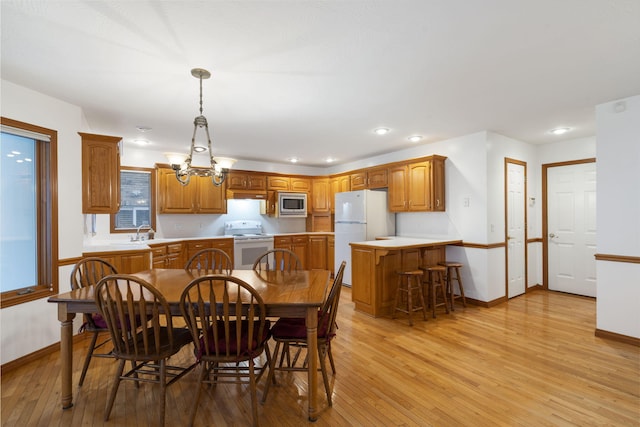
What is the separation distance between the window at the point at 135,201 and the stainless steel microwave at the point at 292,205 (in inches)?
89.9

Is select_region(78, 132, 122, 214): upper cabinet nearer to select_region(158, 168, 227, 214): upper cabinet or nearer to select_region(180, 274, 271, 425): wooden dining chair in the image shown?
select_region(158, 168, 227, 214): upper cabinet

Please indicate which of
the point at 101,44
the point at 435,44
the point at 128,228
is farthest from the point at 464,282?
the point at 128,228

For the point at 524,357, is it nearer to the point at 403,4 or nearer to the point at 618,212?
the point at 618,212

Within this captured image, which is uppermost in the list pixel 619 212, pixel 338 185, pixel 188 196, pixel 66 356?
pixel 338 185

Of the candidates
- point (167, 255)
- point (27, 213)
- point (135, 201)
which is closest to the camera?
point (27, 213)

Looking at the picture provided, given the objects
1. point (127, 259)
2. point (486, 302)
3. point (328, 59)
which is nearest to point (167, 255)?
point (127, 259)

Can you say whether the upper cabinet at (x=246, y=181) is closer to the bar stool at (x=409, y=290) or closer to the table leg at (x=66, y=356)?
the bar stool at (x=409, y=290)

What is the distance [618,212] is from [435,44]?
272cm

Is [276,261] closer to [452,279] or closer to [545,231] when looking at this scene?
[452,279]

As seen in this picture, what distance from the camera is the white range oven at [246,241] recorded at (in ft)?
17.9

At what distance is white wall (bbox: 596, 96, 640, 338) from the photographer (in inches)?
115

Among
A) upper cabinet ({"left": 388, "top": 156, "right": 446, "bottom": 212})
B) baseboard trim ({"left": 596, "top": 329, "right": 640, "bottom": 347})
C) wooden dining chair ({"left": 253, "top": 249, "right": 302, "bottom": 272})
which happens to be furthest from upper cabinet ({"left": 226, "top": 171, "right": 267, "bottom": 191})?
baseboard trim ({"left": 596, "top": 329, "right": 640, "bottom": 347})

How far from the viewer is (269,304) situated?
1.82 metres

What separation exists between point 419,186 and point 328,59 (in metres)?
2.87
